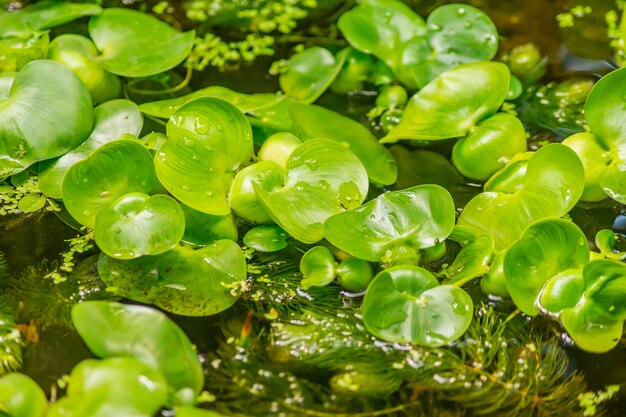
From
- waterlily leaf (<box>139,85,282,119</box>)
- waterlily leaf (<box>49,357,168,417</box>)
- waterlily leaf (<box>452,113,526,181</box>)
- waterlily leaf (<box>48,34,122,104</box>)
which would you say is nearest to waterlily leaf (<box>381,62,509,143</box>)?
waterlily leaf (<box>452,113,526,181</box>)

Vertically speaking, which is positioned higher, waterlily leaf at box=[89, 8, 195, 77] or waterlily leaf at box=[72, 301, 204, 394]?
waterlily leaf at box=[89, 8, 195, 77]

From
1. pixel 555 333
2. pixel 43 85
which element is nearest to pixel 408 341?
pixel 555 333

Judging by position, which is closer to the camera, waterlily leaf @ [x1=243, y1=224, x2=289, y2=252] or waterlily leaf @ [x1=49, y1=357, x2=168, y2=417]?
waterlily leaf @ [x1=49, y1=357, x2=168, y2=417]

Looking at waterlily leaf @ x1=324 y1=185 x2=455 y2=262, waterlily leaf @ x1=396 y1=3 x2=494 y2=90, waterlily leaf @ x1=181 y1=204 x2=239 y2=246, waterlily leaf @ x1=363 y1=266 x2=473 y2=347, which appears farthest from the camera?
waterlily leaf @ x1=396 y1=3 x2=494 y2=90

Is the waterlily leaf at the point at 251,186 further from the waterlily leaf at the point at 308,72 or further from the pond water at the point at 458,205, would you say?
the waterlily leaf at the point at 308,72

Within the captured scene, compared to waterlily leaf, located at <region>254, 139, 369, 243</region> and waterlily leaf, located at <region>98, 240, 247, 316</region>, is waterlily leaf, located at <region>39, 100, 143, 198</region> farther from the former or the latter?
waterlily leaf, located at <region>254, 139, 369, 243</region>

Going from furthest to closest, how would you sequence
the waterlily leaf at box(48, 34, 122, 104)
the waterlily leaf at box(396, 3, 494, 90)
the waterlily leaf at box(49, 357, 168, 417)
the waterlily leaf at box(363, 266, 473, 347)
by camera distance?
1. the waterlily leaf at box(396, 3, 494, 90)
2. the waterlily leaf at box(48, 34, 122, 104)
3. the waterlily leaf at box(363, 266, 473, 347)
4. the waterlily leaf at box(49, 357, 168, 417)

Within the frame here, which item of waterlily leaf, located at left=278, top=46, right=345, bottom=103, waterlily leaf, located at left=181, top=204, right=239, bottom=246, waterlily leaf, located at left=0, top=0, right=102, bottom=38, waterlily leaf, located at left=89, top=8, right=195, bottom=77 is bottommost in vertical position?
waterlily leaf, located at left=181, top=204, right=239, bottom=246

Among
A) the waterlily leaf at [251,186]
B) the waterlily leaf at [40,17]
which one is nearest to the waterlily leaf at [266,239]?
the waterlily leaf at [251,186]
